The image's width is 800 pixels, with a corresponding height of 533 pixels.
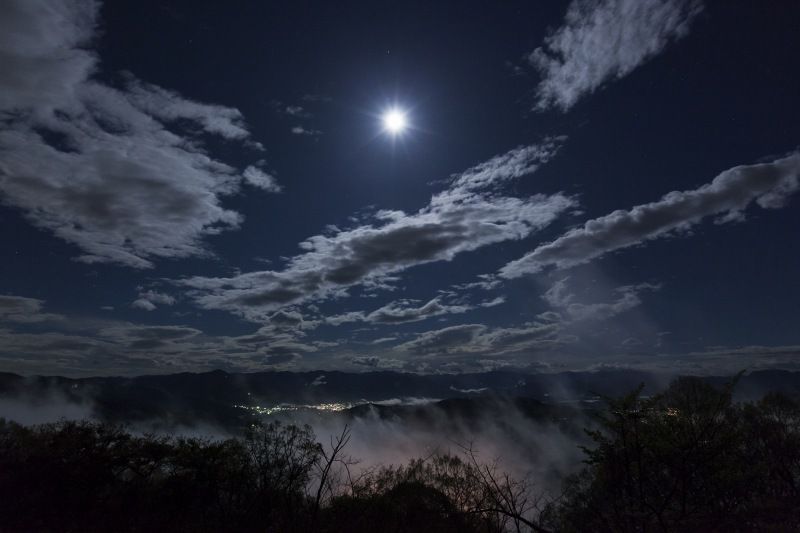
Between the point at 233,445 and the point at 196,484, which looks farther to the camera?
the point at 233,445

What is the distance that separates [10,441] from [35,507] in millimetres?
16623

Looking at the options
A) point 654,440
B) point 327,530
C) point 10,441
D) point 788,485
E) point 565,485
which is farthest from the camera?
point 565,485

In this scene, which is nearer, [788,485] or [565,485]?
[788,485]

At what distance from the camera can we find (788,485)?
49531mm

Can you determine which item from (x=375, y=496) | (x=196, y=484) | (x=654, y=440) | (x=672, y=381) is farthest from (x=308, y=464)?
(x=672, y=381)

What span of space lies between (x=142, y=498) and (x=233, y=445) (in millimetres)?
10571

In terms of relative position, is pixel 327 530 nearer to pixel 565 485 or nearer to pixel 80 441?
pixel 80 441

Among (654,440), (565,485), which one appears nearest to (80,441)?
(654,440)

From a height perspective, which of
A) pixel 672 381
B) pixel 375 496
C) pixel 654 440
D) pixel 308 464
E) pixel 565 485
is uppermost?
pixel 672 381

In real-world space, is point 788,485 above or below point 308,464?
below

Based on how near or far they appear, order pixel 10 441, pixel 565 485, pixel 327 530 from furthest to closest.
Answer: pixel 565 485 < pixel 10 441 < pixel 327 530

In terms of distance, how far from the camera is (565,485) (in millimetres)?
63719

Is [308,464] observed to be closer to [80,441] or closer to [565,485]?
[80,441]

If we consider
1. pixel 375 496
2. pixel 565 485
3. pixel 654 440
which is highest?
pixel 654 440
